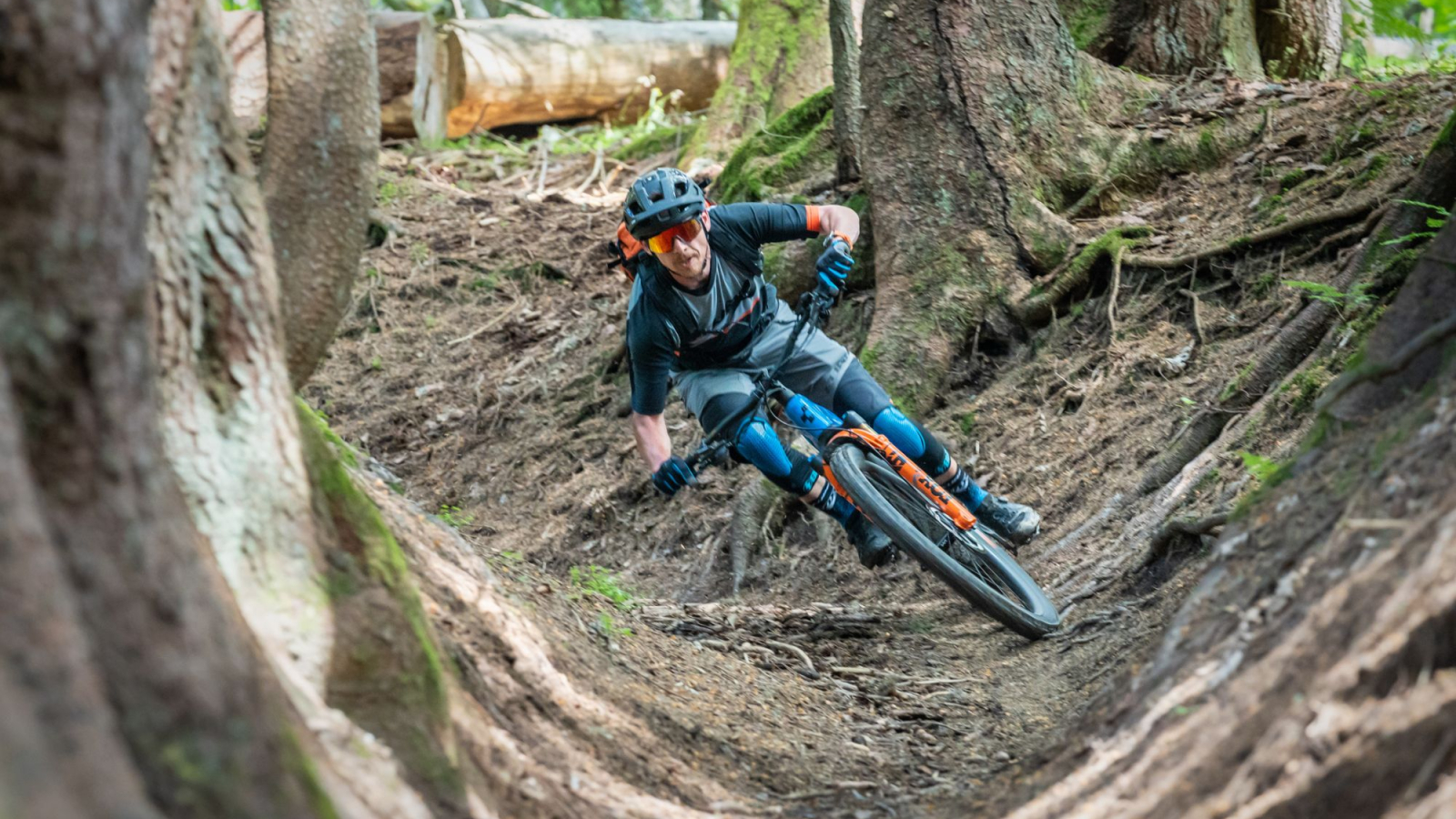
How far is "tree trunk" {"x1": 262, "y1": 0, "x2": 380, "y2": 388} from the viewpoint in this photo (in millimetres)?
3875

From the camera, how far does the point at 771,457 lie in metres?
5.64

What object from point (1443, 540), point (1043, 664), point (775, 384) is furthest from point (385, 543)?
point (1043, 664)

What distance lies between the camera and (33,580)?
1.59 metres

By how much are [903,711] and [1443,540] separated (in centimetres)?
273

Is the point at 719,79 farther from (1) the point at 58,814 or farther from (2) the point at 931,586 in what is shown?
(1) the point at 58,814

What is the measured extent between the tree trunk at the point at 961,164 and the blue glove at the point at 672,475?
2.27 m

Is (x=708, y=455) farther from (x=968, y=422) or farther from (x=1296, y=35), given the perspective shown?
(x=1296, y=35)

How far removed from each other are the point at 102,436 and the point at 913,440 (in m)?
4.29

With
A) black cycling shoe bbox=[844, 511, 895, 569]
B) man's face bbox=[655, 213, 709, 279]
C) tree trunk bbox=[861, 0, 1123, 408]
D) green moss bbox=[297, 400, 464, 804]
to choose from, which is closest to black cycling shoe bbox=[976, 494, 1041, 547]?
black cycling shoe bbox=[844, 511, 895, 569]

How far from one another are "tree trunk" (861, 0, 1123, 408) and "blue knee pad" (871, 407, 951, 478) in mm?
1471

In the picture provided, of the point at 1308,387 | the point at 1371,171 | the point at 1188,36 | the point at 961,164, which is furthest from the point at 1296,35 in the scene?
the point at 1308,387

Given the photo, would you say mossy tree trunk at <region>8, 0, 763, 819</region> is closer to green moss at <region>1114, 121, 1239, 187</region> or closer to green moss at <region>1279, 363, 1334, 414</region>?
green moss at <region>1279, 363, 1334, 414</region>

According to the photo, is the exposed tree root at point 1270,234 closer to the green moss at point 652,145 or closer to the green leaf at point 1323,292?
the green leaf at point 1323,292

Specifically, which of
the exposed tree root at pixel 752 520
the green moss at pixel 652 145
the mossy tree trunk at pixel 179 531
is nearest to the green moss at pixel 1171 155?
the exposed tree root at pixel 752 520
